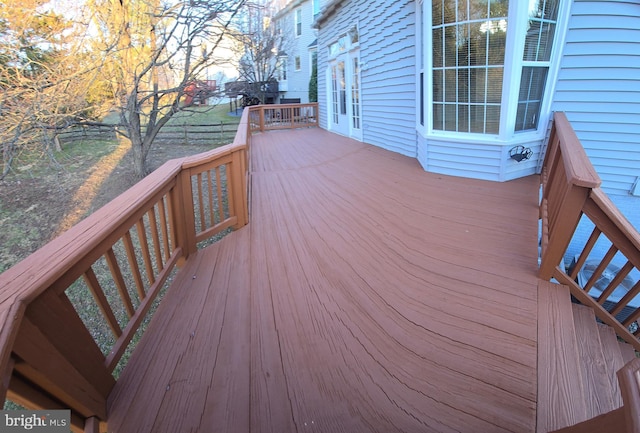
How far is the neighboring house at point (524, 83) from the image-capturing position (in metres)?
3.48

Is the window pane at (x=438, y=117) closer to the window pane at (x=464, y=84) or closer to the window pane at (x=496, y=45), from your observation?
the window pane at (x=464, y=84)

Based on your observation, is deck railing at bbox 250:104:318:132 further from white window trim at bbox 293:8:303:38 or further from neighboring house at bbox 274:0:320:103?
white window trim at bbox 293:8:303:38

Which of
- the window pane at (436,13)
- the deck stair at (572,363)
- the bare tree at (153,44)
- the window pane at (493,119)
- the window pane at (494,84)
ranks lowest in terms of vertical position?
the deck stair at (572,363)

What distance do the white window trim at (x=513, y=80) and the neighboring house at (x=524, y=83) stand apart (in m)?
0.01

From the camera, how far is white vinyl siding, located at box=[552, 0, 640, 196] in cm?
341

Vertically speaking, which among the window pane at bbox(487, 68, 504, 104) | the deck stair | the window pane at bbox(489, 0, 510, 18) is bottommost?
the deck stair

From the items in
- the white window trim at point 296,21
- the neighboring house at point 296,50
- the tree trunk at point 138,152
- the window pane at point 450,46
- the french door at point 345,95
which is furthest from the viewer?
the white window trim at point 296,21

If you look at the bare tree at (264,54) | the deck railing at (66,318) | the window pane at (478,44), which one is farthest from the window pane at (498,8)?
the bare tree at (264,54)

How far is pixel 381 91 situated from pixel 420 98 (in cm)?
175

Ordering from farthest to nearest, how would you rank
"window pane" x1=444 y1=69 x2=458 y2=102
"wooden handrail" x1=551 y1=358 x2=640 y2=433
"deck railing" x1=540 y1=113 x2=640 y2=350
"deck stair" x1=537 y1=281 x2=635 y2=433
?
"window pane" x1=444 y1=69 x2=458 y2=102 → "deck railing" x1=540 y1=113 x2=640 y2=350 → "deck stair" x1=537 y1=281 x2=635 y2=433 → "wooden handrail" x1=551 y1=358 x2=640 y2=433

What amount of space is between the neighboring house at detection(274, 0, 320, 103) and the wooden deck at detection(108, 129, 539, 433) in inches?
611

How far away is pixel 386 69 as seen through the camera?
617 centimetres

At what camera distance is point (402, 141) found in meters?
5.98

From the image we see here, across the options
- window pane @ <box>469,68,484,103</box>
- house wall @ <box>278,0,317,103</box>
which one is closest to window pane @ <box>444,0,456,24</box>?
window pane @ <box>469,68,484,103</box>
